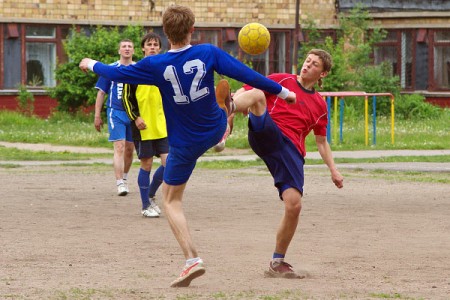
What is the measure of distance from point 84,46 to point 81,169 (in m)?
14.5

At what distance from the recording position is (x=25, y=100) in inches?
1378

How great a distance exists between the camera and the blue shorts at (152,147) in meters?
13.6

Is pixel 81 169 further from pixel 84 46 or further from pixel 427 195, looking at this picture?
pixel 84 46

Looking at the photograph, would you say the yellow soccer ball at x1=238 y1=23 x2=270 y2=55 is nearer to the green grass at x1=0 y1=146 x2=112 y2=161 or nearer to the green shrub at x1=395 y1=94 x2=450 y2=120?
the green grass at x1=0 y1=146 x2=112 y2=161

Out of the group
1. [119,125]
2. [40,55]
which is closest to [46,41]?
[40,55]

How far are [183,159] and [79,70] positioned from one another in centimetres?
2536

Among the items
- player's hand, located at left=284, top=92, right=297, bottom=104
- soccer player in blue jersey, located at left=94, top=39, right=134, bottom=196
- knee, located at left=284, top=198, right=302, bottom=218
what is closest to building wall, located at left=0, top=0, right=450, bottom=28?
soccer player in blue jersey, located at left=94, top=39, right=134, bottom=196

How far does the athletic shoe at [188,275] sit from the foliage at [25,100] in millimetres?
27018

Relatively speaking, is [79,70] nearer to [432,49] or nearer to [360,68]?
[360,68]

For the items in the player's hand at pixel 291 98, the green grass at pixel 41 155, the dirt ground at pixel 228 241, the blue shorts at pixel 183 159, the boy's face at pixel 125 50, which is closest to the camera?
the dirt ground at pixel 228 241

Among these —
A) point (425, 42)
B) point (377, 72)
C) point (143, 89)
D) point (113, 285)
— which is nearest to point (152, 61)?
point (113, 285)

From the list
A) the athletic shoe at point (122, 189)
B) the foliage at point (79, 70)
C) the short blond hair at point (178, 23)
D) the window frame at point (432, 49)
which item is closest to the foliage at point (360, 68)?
the window frame at point (432, 49)

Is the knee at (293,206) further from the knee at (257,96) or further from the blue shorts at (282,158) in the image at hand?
the knee at (257,96)

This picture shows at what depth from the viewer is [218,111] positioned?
866 centimetres
